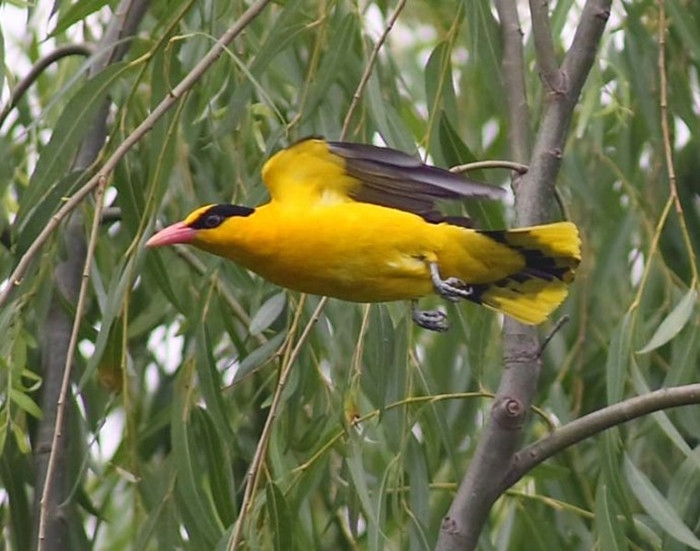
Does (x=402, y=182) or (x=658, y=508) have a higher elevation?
(x=402, y=182)

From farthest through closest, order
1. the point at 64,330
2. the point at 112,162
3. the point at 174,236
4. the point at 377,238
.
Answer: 1. the point at 64,330
2. the point at 377,238
3. the point at 174,236
4. the point at 112,162

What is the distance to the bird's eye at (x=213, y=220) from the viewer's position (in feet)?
5.74

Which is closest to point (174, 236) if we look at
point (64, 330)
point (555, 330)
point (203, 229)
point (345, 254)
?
point (203, 229)

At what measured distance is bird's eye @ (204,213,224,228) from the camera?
175 cm

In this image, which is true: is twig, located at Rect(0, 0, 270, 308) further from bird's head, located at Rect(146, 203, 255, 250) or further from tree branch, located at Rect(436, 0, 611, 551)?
tree branch, located at Rect(436, 0, 611, 551)

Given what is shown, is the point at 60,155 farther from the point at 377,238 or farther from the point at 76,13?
the point at 377,238

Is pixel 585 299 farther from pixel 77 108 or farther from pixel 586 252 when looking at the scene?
Result: pixel 77 108

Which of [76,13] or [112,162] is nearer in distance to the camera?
[112,162]

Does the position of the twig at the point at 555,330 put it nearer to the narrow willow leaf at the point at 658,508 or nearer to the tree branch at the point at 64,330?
the narrow willow leaf at the point at 658,508

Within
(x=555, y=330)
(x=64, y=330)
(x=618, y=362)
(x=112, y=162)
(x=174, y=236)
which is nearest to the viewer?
(x=112, y=162)

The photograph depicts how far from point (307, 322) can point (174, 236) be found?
346mm

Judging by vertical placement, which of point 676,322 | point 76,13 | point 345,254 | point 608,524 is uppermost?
point 76,13

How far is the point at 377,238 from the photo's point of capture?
182 centimetres

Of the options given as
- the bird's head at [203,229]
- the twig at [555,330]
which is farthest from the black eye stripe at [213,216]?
the twig at [555,330]
